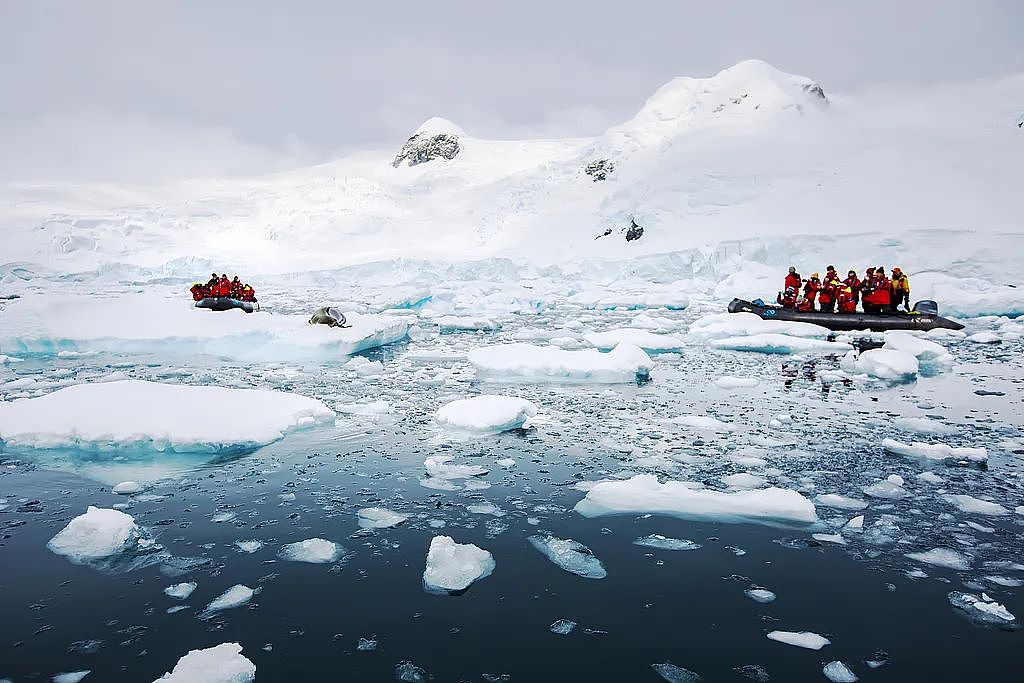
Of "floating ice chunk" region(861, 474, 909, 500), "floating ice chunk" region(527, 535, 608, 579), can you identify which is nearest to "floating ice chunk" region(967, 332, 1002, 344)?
"floating ice chunk" region(861, 474, 909, 500)

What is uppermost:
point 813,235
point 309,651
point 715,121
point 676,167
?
point 715,121

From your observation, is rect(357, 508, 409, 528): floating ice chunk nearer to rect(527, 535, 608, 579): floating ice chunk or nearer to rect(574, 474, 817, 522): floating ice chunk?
rect(527, 535, 608, 579): floating ice chunk

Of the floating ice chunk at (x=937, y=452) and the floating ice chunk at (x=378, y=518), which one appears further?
the floating ice chunk at (x=937, y=452)

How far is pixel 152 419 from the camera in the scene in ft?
18.7

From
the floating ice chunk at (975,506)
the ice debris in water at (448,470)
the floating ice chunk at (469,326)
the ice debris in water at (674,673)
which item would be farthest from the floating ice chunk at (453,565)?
the floating ice chunk at (469,326)

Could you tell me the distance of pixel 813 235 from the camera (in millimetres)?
25109

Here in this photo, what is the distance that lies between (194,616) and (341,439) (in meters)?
2.99

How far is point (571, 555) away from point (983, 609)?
203 cm

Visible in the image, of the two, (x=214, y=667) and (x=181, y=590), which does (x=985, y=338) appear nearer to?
(x=181, y=590)

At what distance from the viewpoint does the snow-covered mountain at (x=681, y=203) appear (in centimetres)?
2562

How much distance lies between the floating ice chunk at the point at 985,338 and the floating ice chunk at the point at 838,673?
1235 cm

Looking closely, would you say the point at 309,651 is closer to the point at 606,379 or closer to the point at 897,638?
the point at 897,638

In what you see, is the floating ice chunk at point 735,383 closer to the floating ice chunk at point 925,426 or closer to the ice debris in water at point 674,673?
the floating ice chunk at point 925,426

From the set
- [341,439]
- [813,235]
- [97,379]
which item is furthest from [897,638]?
[813,235]
